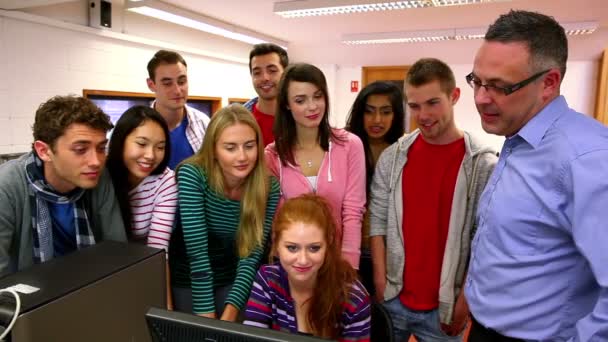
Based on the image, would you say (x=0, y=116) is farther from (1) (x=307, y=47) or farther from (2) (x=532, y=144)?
(1) (x=307, y=47)

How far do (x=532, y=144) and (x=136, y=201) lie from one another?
1298 mm

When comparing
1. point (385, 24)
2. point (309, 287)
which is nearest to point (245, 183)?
point (309, 287)

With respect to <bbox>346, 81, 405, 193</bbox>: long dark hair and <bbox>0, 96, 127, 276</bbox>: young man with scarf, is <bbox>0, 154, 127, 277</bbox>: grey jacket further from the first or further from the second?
<bbox>346, 81, 405, 193</bbox>: long dark hair

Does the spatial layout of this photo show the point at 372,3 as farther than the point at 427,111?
Yes

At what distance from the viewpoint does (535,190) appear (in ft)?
2.99

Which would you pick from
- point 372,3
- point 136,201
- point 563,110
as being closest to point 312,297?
point 136,201

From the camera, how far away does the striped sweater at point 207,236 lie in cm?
143

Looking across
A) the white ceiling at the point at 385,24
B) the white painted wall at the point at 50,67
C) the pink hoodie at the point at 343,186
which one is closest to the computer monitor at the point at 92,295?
the pink hoodie at the point at 343,186

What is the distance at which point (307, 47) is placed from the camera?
6988 mm

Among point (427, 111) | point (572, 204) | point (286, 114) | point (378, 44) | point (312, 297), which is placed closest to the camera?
point (572, 204)

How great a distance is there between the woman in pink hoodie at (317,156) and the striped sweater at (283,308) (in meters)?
0.29

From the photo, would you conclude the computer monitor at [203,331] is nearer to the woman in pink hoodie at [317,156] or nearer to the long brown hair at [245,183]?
the long brown hair at [245,183]

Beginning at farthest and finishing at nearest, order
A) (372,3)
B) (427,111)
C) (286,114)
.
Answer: (372,3)
(286,114)
(427,111)

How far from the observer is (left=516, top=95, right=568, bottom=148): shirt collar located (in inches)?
37.3
